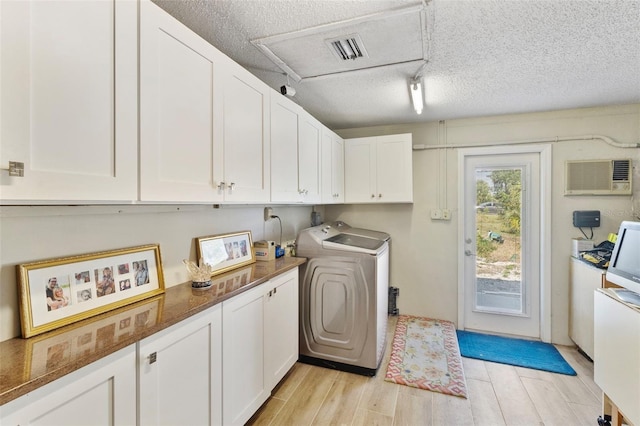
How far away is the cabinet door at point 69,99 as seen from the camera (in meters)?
0.76

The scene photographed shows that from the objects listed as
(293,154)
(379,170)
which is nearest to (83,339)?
(293,154)

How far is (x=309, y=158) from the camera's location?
8.27 feet

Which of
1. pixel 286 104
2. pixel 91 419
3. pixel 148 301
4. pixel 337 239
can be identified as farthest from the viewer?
pixel 337 239

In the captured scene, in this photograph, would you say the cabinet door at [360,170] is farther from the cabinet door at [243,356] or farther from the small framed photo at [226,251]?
the cabinet door at [243,356]

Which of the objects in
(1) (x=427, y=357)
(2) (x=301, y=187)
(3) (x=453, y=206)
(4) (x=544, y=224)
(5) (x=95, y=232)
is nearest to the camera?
(5) (x=95, y=232)

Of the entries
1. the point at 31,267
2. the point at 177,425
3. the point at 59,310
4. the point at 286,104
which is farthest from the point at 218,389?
the point at 286,104

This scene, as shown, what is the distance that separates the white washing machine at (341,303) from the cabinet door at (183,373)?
3.73 feet

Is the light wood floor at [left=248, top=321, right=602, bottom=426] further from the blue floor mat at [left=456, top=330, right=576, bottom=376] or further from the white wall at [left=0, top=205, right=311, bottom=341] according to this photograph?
the white wall at [left=0, top=205, right=311, bottom=341]

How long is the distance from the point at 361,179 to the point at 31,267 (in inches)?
111

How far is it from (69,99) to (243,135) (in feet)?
2.78

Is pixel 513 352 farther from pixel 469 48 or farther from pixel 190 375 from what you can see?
pixel 190 375

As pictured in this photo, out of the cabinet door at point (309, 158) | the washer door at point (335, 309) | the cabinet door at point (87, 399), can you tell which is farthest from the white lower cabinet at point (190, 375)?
the cabinet door at point (309, 158)

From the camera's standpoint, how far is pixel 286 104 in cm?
212

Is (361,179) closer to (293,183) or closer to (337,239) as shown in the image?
(337,239)
